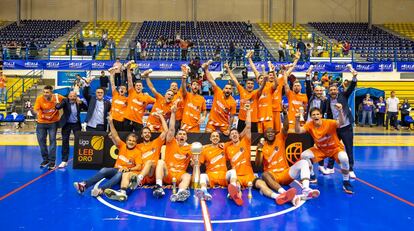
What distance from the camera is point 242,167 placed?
21.8 feet

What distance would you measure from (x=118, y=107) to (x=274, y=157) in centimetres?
399

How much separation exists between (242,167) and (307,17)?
31.0 metres

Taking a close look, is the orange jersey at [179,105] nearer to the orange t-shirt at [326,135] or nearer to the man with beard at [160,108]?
the man with beard at [160,108]

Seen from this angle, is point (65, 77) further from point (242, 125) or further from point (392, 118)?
point (392, 118)

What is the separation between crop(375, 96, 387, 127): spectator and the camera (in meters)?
17.4

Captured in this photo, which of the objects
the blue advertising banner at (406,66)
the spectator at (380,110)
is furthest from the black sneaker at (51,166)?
the blue advertising banner at (406,66)

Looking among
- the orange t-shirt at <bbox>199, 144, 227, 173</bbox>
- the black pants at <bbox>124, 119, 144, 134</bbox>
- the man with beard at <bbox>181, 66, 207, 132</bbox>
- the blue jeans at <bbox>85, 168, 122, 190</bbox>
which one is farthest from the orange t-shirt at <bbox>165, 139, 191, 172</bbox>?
the black pants at <bbox>124, 119, 144, 134</bbox>

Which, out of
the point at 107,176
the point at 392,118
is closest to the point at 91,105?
the point at 107,176

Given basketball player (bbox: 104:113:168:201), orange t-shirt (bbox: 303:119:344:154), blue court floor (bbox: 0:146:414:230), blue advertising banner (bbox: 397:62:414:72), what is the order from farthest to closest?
1. blue advertising banner (bbox: 397:62:414:72)
2. orange t-shirt (bbox: 303:119:344:154)
3. basketball player (bbox: 104:113:168:201)
4. blue court floor (bbox: 0:146:414:230)

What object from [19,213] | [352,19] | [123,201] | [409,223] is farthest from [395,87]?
[19,213]

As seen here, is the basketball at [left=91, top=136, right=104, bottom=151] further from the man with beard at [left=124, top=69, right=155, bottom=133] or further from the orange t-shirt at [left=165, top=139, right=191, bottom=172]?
the orange t-shirt at [left=165, top=139, right=191, bottom=172]

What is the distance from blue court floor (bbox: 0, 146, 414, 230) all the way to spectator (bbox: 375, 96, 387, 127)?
1061 centimetres

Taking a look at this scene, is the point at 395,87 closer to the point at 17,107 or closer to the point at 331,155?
A: the point at 331,155

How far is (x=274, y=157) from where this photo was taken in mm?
6629
